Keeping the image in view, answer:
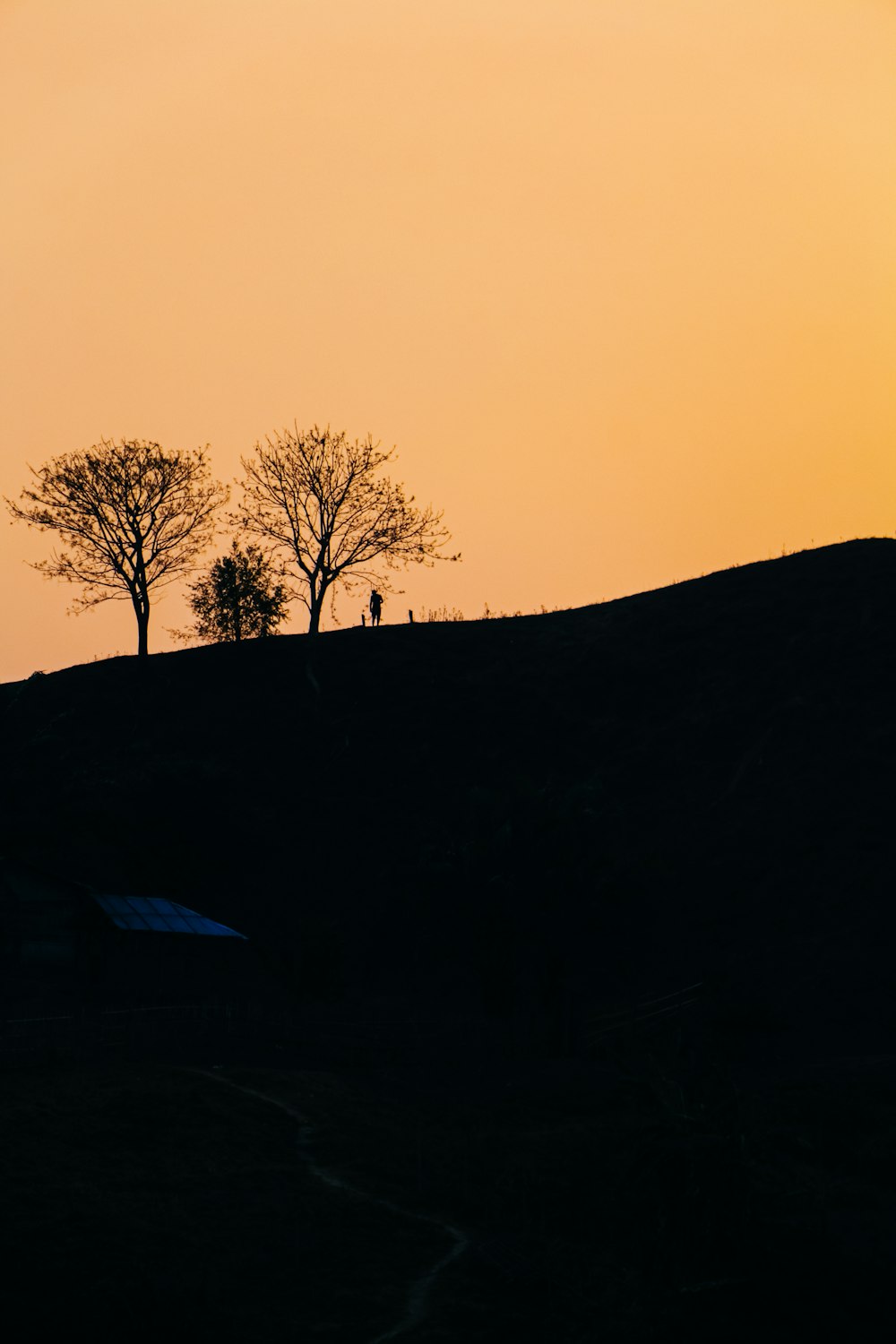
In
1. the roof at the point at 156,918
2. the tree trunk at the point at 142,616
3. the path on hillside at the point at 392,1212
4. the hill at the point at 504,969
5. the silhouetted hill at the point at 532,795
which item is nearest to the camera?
the path on hillside at the point at 392,1212

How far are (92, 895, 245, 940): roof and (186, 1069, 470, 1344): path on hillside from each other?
13.8m

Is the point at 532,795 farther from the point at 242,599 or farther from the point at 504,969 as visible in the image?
the point at 242,599

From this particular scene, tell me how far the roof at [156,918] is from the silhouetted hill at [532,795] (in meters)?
3.67

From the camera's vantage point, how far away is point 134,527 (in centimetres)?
8388

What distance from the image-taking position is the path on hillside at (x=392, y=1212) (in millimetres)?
22844

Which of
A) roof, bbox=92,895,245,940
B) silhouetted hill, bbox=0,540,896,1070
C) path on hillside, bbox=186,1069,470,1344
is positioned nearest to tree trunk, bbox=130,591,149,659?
silhouetted hill, bbox=0,540,896,1070

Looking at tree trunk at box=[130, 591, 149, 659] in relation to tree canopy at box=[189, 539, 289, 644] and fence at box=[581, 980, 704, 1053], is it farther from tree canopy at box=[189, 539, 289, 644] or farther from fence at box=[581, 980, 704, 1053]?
fence at box=[581, 980, 704, 1053]

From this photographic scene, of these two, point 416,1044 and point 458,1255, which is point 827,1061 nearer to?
point 416,1044

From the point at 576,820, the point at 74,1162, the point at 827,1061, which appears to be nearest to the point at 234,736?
the point at 576,820

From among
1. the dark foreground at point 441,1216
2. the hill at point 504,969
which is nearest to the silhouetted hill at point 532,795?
the hill at point 504,969

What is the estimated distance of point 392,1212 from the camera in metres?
28.4

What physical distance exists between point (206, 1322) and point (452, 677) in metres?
65.7

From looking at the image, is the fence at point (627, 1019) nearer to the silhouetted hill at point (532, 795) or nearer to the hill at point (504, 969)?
the hill at point (504, 969)

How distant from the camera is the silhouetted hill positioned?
5047 centimetres
